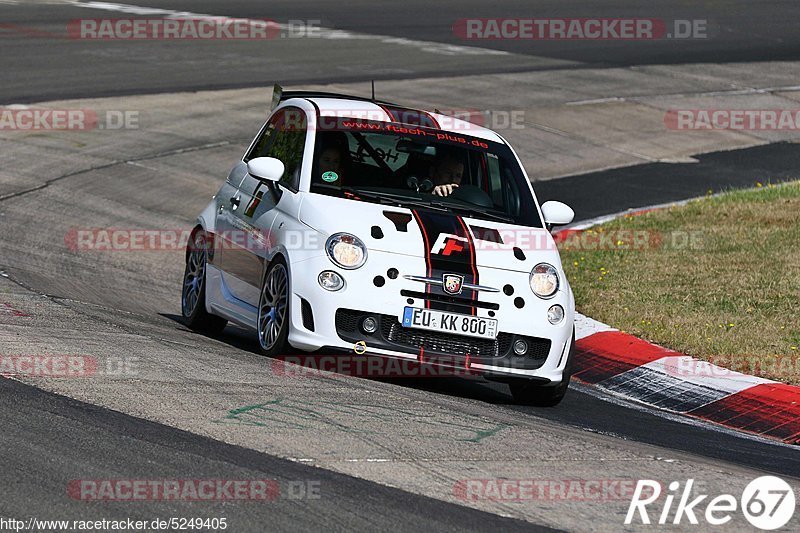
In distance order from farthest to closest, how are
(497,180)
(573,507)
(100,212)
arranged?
(100,212) → (497,180) → (573,507)

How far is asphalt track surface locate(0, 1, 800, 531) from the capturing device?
546 cm

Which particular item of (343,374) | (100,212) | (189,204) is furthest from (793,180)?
(343,374)

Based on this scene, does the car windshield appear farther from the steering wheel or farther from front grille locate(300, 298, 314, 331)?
front grille locate(300, 298, 314, 331)

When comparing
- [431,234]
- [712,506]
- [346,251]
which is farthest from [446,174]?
[712,506]

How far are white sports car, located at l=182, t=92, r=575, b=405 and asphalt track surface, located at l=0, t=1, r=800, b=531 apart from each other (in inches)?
13.0

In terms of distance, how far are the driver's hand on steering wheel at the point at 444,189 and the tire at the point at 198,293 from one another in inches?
72.6

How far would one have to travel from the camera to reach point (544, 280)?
8531 mm

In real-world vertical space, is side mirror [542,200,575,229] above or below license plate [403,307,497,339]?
above

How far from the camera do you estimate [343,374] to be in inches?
331

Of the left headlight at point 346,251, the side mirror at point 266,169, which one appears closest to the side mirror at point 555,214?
the left headlight at point 346,251

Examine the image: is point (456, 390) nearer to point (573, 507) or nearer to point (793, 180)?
point (573, 507)

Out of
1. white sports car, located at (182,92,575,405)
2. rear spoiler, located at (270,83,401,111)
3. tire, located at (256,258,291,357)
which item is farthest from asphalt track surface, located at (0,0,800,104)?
tire, located at (256,258,291,357)

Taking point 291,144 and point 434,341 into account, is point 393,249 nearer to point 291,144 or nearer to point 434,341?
point 434,341

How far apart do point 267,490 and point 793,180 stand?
14.0 m
